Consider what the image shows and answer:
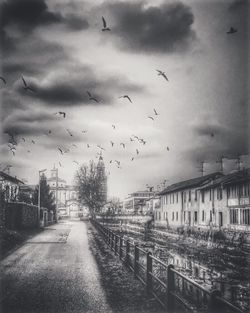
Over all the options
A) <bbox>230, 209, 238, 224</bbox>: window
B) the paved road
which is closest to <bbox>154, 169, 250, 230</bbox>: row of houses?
<bbox>230, 209, 238, 224</bbox>: window

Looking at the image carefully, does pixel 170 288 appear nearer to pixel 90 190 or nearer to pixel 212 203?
pixel 212 203

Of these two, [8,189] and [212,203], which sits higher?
[8,189]

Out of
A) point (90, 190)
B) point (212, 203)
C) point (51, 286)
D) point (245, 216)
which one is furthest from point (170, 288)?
point (90, 190)

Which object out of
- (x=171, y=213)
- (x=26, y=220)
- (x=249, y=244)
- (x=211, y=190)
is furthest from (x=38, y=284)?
(x=171, y=213)

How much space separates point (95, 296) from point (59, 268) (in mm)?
4687

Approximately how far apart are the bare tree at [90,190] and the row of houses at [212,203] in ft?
64.3

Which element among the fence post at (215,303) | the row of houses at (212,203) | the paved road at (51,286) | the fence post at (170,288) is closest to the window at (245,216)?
the row of houses at (212,203)

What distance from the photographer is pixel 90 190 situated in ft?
264

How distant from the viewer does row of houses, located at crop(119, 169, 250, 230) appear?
32.2 m

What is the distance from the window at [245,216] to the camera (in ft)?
100

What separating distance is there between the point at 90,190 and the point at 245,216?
5251 centimetres

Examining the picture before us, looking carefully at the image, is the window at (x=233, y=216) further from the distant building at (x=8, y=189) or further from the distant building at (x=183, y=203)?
the distant building at (x=8, y=189)

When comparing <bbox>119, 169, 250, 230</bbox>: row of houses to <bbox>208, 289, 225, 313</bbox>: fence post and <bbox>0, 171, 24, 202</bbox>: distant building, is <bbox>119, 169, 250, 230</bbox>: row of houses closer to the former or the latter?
<bbox>0, 171, 24, 202</bbox>: distant building

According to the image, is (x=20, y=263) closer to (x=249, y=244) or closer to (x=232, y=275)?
(x=232, y=275)
